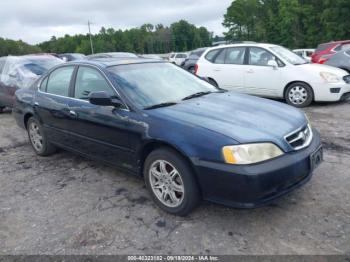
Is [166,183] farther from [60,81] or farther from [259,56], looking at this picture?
[259,56]

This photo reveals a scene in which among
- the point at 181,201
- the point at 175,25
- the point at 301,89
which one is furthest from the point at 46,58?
the point at 175,25

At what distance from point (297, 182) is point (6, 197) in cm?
330

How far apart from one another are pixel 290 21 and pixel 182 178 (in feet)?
178

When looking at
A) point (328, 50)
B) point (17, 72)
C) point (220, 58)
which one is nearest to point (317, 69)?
point (220, 58)

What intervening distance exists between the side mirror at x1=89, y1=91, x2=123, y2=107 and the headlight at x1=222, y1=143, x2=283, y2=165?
1.43 meters

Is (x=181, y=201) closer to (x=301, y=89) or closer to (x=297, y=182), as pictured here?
(x=297, y=182)

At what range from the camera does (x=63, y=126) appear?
492 centimetres

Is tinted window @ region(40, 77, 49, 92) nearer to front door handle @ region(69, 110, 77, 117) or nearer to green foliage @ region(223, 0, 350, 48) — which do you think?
front door handle @ region(69, 110, 77, 117)

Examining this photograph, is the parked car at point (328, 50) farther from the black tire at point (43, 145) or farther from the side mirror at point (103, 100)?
the side mirror at point (103, 100)

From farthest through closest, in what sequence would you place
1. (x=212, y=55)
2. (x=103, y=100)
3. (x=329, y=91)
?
(x=212, y=55) < (x=329, y=91) < (x=103, y=100)

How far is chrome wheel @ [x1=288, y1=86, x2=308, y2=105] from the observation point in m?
8.32

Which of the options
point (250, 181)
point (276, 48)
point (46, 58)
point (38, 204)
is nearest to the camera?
point (250, 181)

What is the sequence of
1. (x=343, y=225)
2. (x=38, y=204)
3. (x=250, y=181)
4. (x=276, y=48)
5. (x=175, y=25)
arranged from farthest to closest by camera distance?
(x=175, y=25)
(x=276, y=48)
(x=38, y=204)
(x=343, y=225)
(x=250, y=181)

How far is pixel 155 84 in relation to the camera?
4.27m
